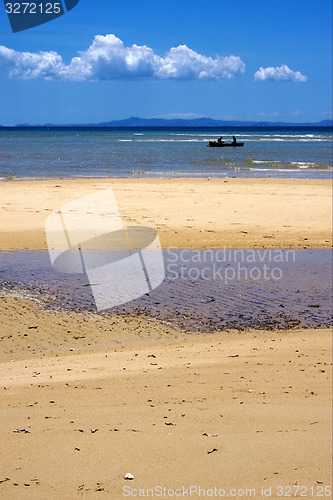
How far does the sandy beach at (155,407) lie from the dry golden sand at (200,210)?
16.0 feet

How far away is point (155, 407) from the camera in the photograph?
4.42 metres

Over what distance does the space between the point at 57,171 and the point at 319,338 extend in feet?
74.9

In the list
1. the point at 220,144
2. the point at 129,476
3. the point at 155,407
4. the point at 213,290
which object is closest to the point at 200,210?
the point at 213,290

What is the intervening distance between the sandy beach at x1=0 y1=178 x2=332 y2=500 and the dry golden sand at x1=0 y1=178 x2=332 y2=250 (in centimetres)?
489

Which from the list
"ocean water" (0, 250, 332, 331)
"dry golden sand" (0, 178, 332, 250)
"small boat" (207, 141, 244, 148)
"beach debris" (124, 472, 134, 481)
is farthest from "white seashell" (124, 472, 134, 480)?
"small boat" (207, 141, 244, 148)

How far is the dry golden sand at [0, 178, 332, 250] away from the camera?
1171 centimetres

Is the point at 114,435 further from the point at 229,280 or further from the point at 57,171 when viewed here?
the point at 57,171

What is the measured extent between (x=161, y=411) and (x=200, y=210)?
10.8m

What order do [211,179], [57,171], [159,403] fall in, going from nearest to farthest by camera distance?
[159,403] < [211,179] < [57,171]

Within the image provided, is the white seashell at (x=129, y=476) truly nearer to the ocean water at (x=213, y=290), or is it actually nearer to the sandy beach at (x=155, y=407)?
the sandy beach at (x=155, y=407)

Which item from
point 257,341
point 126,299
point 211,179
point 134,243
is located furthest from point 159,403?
point 211,179

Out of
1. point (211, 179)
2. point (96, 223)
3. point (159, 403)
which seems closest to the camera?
point (159, 403)

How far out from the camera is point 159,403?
449 cm

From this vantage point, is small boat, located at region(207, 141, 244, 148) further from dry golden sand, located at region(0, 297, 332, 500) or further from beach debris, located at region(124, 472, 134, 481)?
beach debris, located at region(124, 472, 134, 481)
